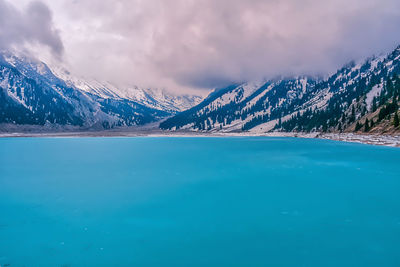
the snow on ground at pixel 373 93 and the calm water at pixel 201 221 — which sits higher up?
the snow on ground at pixel 373 93

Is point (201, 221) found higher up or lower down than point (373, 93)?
lower down

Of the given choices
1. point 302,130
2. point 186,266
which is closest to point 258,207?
point 186,266

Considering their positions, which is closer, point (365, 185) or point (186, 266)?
point (186, 266)

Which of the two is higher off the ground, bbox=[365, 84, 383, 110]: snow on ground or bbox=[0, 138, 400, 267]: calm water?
bbox=[365, 84, 383, 110]: snow on ground

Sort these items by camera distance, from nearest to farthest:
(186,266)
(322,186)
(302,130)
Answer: (186,266), (322,186), (302,130)

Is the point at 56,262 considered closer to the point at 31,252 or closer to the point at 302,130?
the point at 31,252

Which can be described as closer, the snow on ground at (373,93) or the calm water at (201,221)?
the calm water at (201,221)

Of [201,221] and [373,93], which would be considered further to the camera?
[373,93]

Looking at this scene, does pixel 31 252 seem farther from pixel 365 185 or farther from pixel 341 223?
pixel 365 185

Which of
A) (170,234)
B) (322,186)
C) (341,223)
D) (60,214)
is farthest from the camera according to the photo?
(322,186)

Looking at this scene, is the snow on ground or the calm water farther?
the snow on ground
